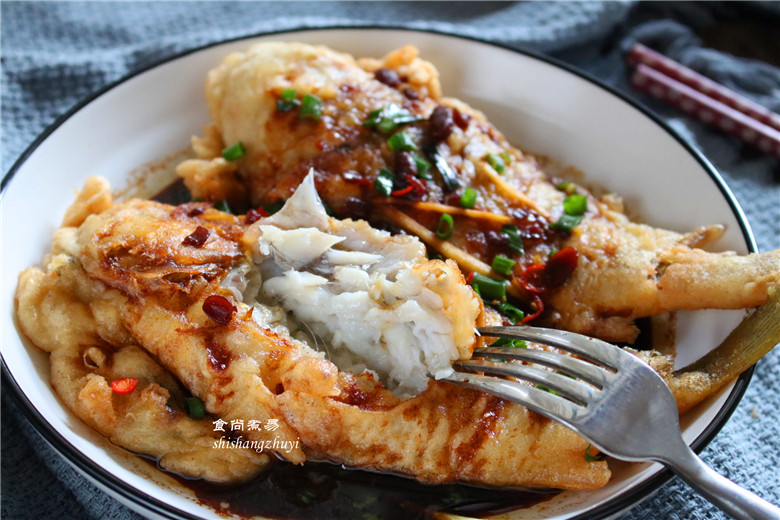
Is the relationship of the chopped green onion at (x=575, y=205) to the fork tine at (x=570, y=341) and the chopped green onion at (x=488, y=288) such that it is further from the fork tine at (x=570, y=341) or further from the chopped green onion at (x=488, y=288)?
the fork tine at (x=570, y=341)

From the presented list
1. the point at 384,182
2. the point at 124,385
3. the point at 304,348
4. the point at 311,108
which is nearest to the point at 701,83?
the point at 384,182

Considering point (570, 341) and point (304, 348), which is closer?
point (570, 341)

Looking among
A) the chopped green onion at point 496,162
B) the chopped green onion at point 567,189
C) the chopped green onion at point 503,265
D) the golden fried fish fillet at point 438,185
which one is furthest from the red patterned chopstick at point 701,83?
the chopped green onion at point 503,265

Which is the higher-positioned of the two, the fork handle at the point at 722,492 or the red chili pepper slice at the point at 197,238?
the red chili pepper slice at the point at 197,238

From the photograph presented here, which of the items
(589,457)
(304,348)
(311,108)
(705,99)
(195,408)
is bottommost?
(195,408)

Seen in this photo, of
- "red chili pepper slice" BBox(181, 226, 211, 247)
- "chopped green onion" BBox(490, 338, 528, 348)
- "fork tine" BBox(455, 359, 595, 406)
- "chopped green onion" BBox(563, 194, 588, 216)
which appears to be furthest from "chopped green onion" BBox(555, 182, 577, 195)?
"red chili pepper slice" BBox(181, 226, 211, 247)

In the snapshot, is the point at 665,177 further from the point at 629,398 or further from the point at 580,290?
the point at 629,398

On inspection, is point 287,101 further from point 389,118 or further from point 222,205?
point 222,205
